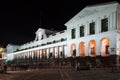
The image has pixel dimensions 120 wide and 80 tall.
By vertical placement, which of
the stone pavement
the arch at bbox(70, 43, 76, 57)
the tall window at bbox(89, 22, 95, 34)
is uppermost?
the tall window at bbox(89, 22, 95, 34)

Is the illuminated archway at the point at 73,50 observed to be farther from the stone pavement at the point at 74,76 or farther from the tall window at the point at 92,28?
the stone pavement at the point at 74,76

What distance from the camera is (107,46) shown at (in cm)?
5641

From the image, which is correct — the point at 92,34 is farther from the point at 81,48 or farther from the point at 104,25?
the point at 81,48

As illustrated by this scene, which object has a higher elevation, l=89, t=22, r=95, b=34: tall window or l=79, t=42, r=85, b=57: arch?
l=89, t=22, r=95, b=34: tall window

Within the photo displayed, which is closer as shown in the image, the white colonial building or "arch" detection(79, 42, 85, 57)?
the white colonial building

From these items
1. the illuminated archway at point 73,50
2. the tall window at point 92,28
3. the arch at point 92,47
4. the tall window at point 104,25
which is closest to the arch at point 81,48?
the illuminated archway at point 73,50

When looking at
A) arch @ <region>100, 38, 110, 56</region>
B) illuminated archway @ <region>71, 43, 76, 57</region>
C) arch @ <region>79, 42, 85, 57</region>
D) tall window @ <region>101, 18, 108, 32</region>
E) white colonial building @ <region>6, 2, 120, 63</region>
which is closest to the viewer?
white colonial building @ <region>6, 2, 120, 63</region>

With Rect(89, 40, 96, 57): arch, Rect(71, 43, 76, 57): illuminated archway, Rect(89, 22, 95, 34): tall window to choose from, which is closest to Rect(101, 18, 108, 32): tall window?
Rect(89, 22, 95, 34): tall window

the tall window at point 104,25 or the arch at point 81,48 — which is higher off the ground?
the tall window at point 104,25

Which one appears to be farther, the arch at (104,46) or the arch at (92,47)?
the arch at (92,47)

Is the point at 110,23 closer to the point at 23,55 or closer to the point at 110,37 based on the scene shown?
the point at 110,37

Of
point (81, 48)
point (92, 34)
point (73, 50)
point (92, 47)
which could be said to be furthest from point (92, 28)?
point (73, 50)

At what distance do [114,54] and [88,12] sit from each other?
15.9 meters

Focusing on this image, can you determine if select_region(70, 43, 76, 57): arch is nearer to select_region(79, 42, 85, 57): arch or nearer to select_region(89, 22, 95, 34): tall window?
select_region(79, 42, 85, 57): arch
